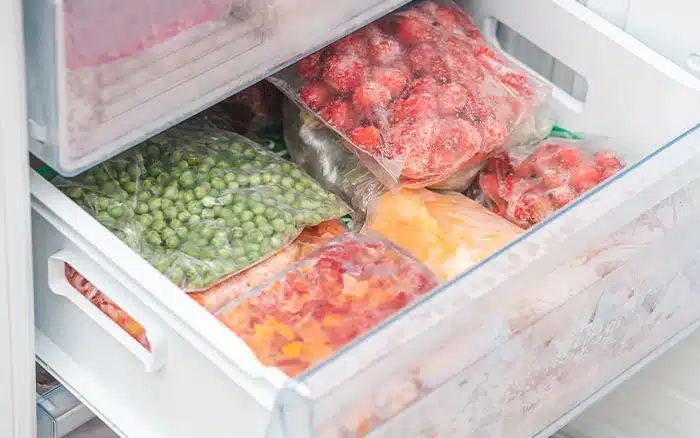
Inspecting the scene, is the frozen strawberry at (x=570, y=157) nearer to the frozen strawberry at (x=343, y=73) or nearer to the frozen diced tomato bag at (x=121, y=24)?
the frozen strawberry at (x=343, y=73)


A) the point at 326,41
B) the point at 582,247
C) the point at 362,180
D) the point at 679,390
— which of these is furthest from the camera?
the point at 679,390

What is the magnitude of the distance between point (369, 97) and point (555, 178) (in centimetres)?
24

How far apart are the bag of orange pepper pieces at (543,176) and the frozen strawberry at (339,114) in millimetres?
188

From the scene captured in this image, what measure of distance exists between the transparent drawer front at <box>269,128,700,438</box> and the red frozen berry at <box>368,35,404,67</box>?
0.40m

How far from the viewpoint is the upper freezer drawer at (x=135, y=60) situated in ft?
3.13

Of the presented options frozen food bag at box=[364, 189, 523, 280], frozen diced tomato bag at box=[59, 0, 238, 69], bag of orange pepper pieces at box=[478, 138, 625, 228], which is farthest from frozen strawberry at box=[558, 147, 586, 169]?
frozen diced tomato bag at box=[59, 0, 238, 69]

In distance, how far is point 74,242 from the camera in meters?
1.05

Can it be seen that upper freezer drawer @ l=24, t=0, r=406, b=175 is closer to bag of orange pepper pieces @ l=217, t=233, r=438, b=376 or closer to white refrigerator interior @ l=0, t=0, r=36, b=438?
white refrigerator interior @ l=0, t=0, r=36, b=438

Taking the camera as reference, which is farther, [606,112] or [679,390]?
[679,390]

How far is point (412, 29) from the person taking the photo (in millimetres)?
1402

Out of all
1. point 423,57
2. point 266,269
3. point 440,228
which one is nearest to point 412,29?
point 423,57

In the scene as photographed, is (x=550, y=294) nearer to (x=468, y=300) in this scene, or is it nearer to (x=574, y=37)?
(x=468, y=300)

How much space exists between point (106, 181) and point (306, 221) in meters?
0.22

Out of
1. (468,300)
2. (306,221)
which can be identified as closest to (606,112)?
(306,221)
